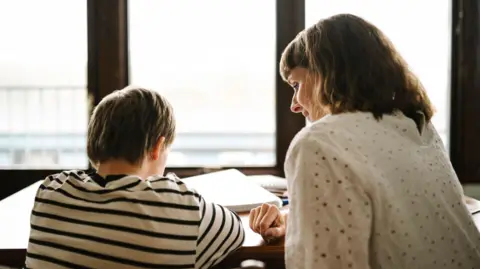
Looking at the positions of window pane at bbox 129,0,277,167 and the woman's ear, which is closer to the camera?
the woman's ear

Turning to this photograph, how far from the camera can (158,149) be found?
4.11 feet

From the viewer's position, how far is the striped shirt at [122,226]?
3.57 ft

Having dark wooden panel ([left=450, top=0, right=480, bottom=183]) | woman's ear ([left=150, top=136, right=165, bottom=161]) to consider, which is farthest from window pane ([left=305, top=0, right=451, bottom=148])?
woman's ear ([left=150, top=136, right=165, bottom=161])

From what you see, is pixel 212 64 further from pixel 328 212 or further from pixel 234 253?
pixel 328 212

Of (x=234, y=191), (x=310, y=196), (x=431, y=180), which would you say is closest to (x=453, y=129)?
(x=234, y=191)

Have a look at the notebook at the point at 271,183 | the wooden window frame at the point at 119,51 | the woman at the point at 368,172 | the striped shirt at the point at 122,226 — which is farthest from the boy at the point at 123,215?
the wooden window frame at the point at 119,51

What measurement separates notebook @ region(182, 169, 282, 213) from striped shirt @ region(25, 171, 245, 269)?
1.38 feet

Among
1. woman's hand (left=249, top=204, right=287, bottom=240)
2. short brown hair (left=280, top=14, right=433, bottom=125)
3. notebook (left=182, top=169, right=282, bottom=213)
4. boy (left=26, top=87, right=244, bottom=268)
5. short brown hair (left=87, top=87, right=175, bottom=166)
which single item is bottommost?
notebook (left=182, top=169, right=282, bottom=213)

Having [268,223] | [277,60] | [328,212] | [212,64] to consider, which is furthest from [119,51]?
[328,212]

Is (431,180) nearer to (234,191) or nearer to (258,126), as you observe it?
(234,191)

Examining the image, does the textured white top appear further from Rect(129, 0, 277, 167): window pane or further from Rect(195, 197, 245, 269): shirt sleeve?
Rect(129, 0, 277, 167): window pane

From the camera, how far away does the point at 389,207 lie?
104cm

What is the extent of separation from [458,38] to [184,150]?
1.27 metres

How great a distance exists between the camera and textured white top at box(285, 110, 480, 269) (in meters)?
1.02
